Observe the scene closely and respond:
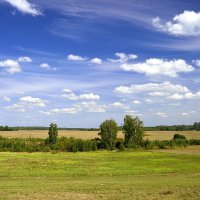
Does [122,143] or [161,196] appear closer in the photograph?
[161,196]

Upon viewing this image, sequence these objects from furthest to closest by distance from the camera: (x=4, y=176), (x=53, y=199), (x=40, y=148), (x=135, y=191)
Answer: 1. (x=40, y=148)
2. (x=4, y=176)
3. (x=135, y=191)
4. (x=53, y=199)

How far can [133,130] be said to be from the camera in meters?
122

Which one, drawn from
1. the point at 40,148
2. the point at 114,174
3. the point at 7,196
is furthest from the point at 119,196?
the point at 40,148

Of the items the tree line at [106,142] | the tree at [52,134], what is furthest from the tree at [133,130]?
the tree at [52,134]

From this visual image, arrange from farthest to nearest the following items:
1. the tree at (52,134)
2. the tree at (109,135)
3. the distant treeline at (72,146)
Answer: the tree at (52,134) → the tree at (109,135) → the distant treeline at (72,146)

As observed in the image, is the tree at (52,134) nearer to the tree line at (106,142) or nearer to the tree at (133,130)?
the tree line at (106,142)

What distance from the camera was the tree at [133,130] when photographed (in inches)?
4786

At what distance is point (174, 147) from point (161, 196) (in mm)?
96629

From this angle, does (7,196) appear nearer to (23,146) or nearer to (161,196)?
(161,196)

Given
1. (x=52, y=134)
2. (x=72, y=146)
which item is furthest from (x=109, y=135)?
(x=52, y=134)

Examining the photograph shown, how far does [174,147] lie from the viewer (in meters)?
121

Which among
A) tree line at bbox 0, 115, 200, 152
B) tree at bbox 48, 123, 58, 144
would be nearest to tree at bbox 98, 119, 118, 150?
tree line at bbox 0, 115, 200, 152

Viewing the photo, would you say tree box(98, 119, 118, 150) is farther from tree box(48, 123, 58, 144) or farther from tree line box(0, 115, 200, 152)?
tree box(48, 123, 58, 144)

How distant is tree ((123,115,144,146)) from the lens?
122 m
